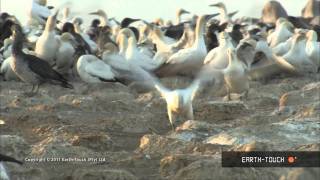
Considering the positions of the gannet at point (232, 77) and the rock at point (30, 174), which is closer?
the rock at point (30, 174)

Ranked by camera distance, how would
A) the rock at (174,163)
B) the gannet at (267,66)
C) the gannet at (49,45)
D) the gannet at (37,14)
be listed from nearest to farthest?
the rock at (174,163) < the gannet at (267,66) < the gannet at (49,45) < the gannet at (37,14)

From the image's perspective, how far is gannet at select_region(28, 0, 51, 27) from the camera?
31.2m

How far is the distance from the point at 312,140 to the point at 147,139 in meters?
1.88

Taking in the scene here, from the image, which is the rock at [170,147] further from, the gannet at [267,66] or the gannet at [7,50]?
the gannet at [7,50]

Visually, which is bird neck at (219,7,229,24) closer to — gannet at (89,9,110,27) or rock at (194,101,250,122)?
gannet at (89,9,110,27)

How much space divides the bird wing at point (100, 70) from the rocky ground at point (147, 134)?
1.83 m

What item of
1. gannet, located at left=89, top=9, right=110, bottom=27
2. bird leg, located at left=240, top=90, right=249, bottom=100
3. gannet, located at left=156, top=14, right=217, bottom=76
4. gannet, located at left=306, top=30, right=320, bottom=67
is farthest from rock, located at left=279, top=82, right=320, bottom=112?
gannet, located at left=89, top=9, right=110, bottom=27

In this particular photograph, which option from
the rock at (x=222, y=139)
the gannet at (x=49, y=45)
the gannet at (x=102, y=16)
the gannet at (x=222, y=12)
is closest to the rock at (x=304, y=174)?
the rock at (x=222, y=139)

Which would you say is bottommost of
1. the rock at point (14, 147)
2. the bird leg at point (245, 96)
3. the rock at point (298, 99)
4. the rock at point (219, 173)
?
the bird leg at point (245, 96)

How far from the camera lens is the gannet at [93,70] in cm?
1967

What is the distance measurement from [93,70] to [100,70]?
0.14 metres

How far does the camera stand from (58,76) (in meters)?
17.3

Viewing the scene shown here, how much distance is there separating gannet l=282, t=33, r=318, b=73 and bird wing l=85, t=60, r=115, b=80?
387 centimetres

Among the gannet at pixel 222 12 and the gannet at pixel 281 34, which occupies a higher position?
the gannet at pixel 281 34
